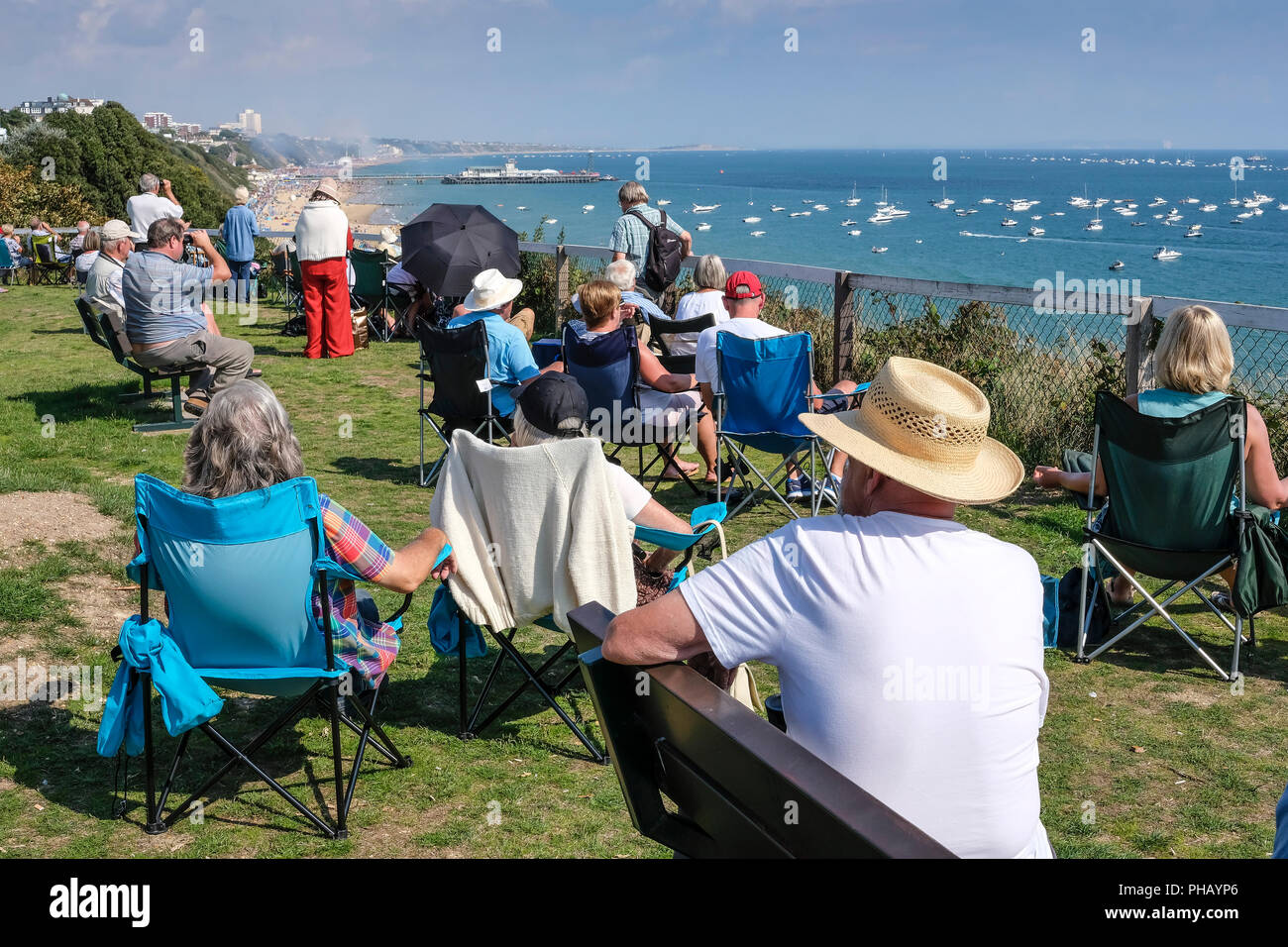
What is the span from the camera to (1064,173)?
179125 millimetres

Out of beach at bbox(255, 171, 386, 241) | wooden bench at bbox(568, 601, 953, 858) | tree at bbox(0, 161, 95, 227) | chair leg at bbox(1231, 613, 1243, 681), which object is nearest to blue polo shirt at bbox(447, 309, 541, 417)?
chair leg at bbox(1231, 613, 1243, 681)

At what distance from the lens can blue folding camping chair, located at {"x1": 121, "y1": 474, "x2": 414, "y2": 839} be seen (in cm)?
301

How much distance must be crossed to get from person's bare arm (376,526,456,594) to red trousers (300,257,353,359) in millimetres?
8673

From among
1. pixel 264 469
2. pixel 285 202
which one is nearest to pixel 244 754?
pixel 264 469

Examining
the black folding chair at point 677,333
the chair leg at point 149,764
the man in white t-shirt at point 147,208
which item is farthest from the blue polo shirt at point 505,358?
the man in white t-shirt at point 147,208

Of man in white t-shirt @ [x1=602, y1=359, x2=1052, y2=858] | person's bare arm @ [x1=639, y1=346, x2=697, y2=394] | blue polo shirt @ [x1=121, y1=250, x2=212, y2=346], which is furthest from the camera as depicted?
blue polo shirt @ [x1=121, y1=250, x2=212, y2=346]

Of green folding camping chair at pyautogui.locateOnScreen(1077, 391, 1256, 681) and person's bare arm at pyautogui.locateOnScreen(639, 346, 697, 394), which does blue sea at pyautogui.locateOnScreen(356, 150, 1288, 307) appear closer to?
person's bare arm at pyautogui.locateOnScreen(639, 346, 697, 394)

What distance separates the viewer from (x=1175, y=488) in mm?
4309

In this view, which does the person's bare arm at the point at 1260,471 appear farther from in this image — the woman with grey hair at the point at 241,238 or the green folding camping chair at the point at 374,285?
the woman with grey hair at the point at 241,238

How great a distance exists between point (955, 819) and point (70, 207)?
86.3 ft
